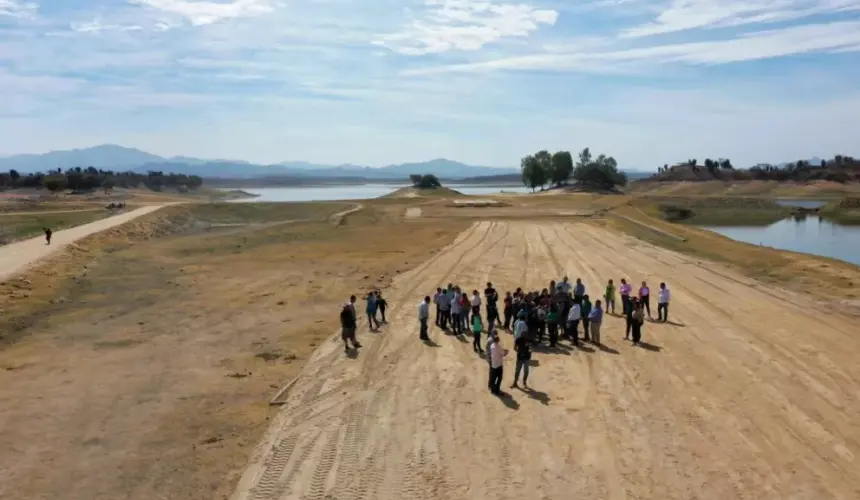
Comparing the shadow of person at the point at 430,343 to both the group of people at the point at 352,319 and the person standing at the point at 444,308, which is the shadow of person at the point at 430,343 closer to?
the person standing at the point at 444,308

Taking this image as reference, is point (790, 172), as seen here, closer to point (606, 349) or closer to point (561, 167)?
point (561, 167)

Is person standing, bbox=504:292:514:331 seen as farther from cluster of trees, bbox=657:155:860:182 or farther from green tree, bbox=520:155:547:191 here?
cluster of trees, bbox=657:155:860:182


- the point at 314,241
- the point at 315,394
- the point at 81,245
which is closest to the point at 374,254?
the point at 314,241

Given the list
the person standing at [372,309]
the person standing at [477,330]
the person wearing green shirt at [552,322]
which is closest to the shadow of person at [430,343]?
the person standing at [477,330]

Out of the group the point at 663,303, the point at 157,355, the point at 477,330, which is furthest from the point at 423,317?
the point at 663,303

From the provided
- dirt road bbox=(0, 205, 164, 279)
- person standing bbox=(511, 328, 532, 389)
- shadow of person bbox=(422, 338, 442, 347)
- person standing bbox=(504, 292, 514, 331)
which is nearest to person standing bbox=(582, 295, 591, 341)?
person standing bbox=(504, 292, 514, 331)
